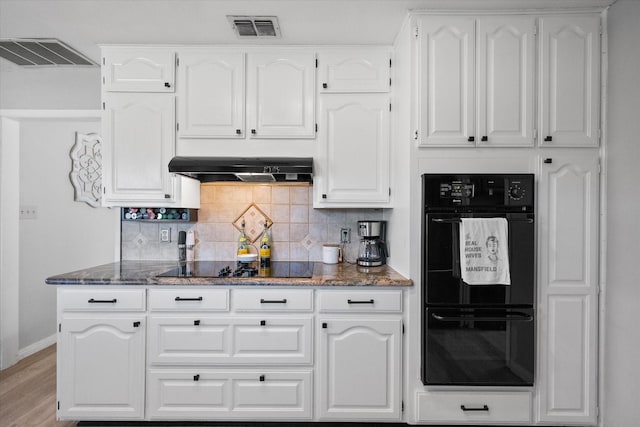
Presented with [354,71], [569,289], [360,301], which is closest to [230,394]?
[360,301]

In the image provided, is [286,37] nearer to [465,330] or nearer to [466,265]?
[466,265]

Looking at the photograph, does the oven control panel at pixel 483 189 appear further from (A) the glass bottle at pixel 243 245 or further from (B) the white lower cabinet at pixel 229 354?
(A) the glass bottle at pixel 243 245

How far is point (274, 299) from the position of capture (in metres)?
1.97

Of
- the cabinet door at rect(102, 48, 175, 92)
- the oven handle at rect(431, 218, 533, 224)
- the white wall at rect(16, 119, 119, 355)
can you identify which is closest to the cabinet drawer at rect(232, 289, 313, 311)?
the oven handle at rect(431, 218, 533, 224)

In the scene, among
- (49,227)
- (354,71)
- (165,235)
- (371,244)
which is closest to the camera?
(354,71)

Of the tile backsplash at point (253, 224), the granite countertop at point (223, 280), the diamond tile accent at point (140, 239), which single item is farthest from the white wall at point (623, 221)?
the diamond tile accent at point (140, 239)

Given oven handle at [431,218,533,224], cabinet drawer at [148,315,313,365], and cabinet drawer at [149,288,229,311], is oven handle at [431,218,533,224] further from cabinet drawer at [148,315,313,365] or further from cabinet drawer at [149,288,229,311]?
cabinet drawer at [149,288,229,311]

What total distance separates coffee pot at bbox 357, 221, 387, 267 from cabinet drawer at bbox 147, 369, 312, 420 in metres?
0.84

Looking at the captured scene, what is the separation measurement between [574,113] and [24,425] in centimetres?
374

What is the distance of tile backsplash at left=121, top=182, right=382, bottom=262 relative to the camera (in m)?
2.67

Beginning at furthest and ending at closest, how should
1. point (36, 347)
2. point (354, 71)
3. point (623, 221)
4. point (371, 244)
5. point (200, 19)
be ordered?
point (36, 347) → point (371, 244) → point (354, 71) → point (200, 19) → point (623, 221)

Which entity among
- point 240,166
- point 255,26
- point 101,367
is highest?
point 255,26

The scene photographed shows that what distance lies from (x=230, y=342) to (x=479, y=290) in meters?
1.42

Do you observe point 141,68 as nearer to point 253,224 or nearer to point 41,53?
point 41,53
